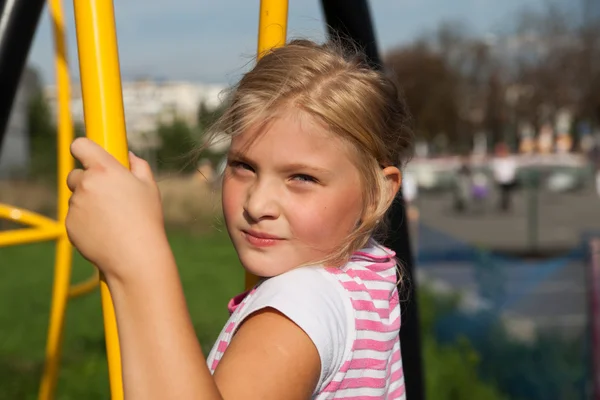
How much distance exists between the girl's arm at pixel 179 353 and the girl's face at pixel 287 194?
0.15 m

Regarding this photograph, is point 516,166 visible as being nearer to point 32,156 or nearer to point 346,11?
point 32,156

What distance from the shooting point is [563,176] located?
20.9 m

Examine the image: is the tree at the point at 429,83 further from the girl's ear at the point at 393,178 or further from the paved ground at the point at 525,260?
the girl's ear at the point at 393,178

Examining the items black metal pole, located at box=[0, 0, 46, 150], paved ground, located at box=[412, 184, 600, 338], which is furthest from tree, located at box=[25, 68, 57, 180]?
black metal pole, located at box=[0, 0, 46, 150]

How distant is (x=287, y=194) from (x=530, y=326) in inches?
147

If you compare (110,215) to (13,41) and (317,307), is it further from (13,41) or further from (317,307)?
(13,41)

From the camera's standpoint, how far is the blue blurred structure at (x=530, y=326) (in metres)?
3.93

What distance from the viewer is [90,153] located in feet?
2.88

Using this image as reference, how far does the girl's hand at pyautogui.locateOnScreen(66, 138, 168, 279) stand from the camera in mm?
861

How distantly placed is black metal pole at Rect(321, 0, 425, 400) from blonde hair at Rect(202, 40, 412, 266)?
0.40 meters

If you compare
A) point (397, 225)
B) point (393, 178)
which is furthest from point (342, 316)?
point (397, 225)

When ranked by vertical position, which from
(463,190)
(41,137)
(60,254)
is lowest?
(463,190)

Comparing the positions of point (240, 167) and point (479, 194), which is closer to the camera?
point (240, 167)

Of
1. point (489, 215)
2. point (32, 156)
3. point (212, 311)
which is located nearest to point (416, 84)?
point (489, 215)
